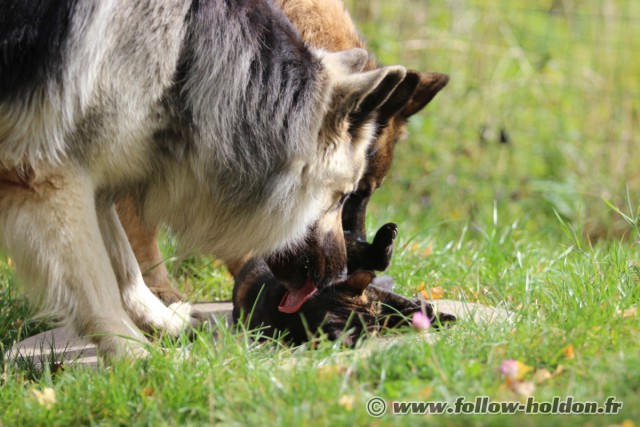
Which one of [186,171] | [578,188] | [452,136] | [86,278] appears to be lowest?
[578,188]

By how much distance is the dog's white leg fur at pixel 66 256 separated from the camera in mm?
3412

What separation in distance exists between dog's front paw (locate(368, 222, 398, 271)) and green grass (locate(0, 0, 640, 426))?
524 millimetres

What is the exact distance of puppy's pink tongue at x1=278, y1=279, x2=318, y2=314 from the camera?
3.98m

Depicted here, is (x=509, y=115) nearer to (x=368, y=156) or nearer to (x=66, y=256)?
(x=368, y=156)

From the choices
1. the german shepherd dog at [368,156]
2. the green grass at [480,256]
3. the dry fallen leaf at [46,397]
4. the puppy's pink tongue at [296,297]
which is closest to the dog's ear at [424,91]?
the german shepherd dog at [368,156]

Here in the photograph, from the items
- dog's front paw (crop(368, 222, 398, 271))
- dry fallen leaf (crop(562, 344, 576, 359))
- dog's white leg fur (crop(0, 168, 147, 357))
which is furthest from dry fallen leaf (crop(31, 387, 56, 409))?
dry fallen leaf (crop(562, 344, 576, 359))

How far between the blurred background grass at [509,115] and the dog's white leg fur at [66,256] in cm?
417

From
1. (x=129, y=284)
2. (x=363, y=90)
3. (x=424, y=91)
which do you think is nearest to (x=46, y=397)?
(x=129, y=284)

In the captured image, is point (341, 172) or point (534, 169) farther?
point (534, 169)

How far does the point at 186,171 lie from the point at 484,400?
1.68 meters

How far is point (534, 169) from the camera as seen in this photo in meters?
8.20

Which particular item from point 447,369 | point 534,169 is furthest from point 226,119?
point 534,169

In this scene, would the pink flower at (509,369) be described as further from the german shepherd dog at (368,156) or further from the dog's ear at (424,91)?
the dog's ear at (424,91)

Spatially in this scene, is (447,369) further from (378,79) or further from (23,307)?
(23,307)
